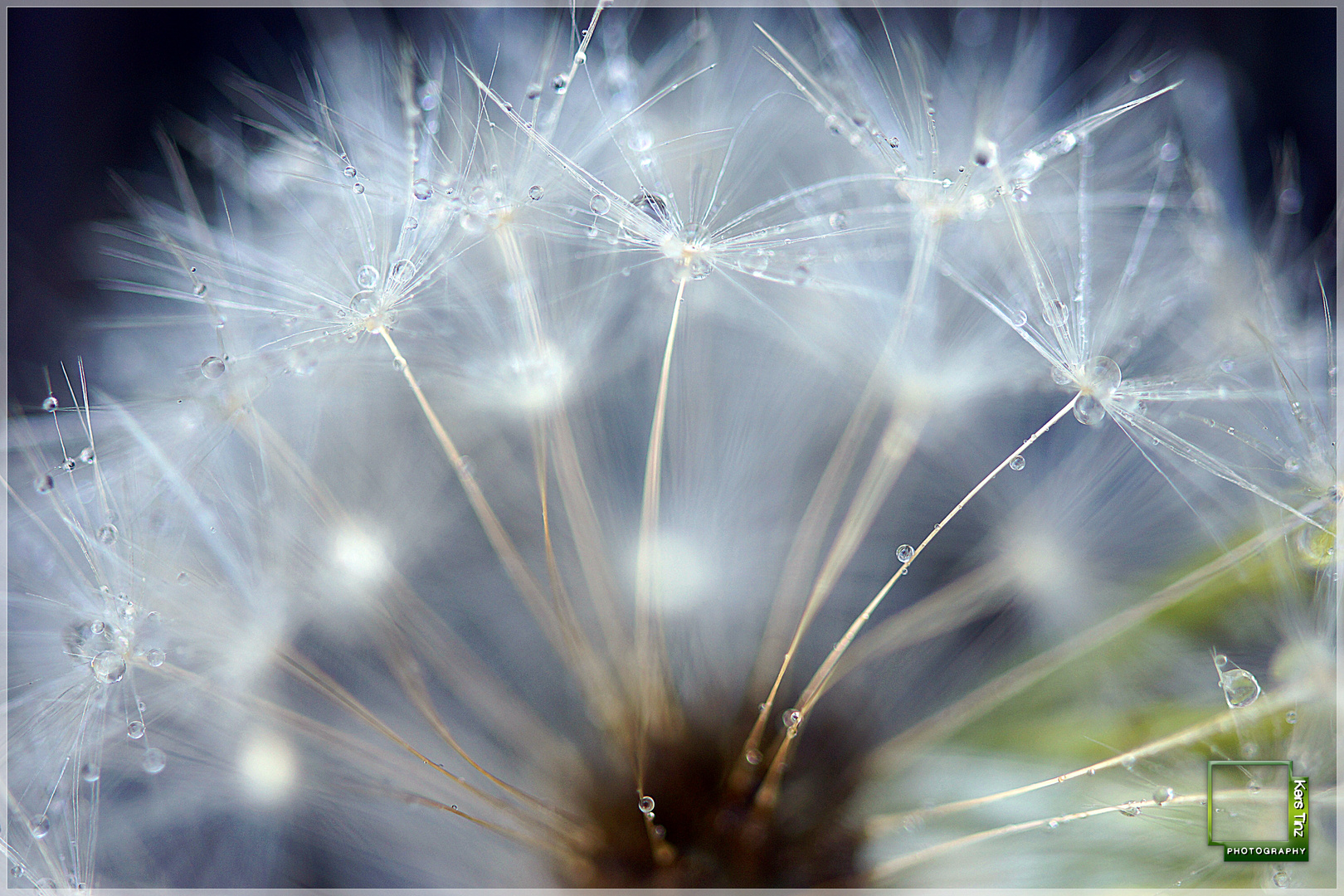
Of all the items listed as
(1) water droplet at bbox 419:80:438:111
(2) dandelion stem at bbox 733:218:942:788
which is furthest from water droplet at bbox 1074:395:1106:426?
(1) water droplet at bbox 419:80:438:111

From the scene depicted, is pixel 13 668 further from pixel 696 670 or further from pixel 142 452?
pixel 696 670

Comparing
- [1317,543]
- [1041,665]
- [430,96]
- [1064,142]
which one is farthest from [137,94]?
[1317,543]

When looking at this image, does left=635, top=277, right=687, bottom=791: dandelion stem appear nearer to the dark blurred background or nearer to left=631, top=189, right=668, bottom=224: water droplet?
left=631, top=189, right=668, bottom=224: water droplet

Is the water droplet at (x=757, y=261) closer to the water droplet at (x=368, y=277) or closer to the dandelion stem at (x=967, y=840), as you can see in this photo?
the water droplet at (x=368, y=277)

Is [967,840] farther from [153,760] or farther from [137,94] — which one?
[137,94]

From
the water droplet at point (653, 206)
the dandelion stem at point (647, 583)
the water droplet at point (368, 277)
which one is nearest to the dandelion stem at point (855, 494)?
the dandelion stem at point (647, 583)
